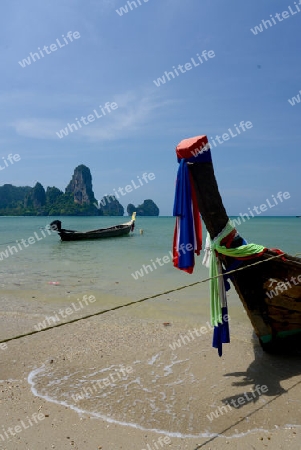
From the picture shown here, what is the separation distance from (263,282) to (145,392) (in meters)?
2.27

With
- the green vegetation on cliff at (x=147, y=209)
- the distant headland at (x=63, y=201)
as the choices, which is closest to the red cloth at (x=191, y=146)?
the distant headland at (x=63, y=201)

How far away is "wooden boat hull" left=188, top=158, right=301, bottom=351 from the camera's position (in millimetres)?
4672

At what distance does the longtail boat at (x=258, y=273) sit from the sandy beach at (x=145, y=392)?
1.65 ft

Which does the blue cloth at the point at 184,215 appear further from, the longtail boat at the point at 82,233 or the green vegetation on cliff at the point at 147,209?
the green vegetation on cliff at the point at 147,209

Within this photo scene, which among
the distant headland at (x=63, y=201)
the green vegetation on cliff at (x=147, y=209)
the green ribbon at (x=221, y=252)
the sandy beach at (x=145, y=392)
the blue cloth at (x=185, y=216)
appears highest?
the distant headland at (x=63, y=201)

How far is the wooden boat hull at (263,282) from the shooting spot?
467 cm

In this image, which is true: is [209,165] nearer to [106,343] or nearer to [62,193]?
[106,343]

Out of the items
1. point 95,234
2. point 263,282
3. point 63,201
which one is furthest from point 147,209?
point 263,282

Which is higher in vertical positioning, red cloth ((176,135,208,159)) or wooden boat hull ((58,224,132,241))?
wooden boat hull ((58,224,132,241))

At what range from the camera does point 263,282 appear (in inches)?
198

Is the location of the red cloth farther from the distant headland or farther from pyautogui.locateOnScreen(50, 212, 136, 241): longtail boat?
the distant headland

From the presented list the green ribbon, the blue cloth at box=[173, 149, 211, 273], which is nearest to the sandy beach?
the green ribbon

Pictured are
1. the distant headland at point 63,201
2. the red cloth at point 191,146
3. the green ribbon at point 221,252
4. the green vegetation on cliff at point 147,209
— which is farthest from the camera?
the green vegetation on cliff at point 147,209

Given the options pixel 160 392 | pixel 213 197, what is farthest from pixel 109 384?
pixel 213 197
